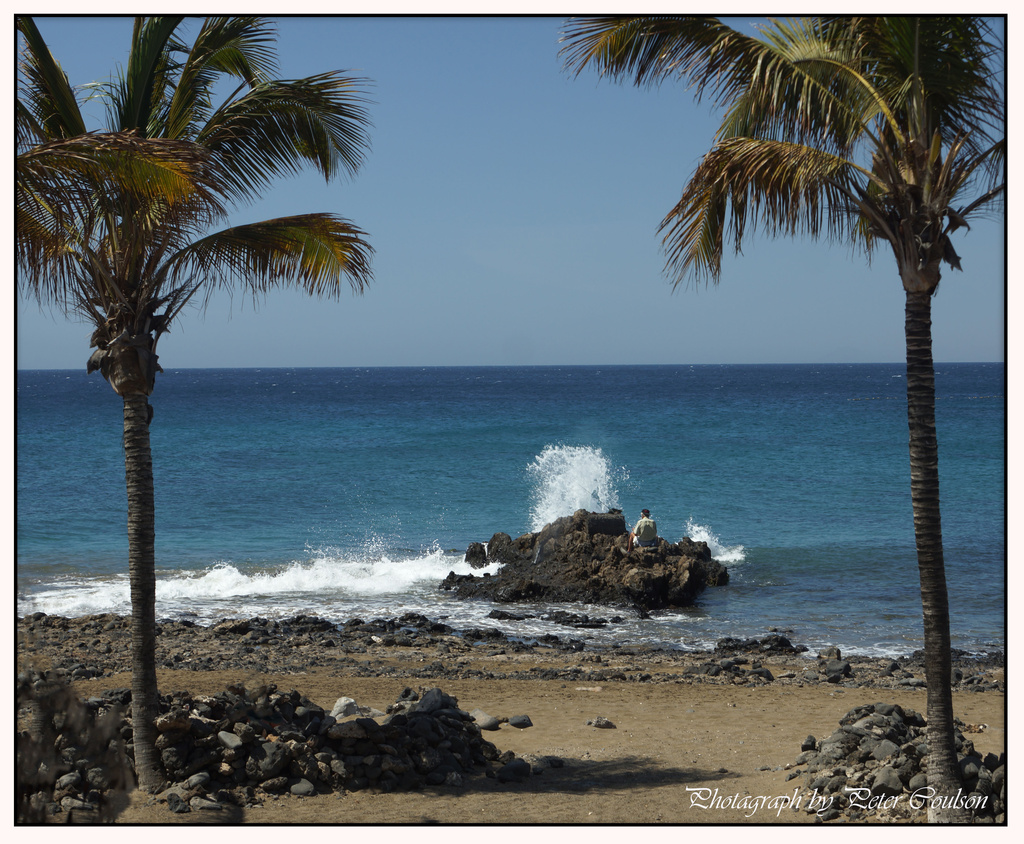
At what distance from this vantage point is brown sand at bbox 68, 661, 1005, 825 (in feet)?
23.0

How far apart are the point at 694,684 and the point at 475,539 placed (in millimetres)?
14827

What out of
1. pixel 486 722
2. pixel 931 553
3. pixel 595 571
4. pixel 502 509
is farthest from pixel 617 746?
pixel 502 509

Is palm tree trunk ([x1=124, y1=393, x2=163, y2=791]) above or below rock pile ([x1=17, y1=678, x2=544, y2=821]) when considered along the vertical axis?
above

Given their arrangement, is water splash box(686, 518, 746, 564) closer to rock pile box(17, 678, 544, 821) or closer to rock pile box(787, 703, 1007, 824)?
rock pile box(787, 703, 1007, 824)

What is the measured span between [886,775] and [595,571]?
41.6 ft

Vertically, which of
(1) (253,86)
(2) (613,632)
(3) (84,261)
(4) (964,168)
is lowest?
(2) (613,632)

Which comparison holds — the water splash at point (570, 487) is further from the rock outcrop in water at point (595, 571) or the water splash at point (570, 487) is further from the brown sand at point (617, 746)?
the brown sand at point (617, 746)

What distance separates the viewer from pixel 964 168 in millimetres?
5906

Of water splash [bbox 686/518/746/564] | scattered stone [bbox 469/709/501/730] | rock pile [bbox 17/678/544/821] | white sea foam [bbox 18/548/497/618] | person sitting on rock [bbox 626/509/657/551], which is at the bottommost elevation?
white sea foam [bbox 18/548/497/618]

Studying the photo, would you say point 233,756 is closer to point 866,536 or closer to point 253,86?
point 253,86

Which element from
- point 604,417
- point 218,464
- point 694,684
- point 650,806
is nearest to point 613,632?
point 694,684

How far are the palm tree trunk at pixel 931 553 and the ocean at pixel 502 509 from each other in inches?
19.4

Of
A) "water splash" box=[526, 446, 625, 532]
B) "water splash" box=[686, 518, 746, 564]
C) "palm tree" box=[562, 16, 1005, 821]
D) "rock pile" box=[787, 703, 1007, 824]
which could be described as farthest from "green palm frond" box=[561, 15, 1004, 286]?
"water splash" box=[526, 446, 625, 532]

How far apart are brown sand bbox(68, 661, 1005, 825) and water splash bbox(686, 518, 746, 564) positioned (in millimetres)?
10131
